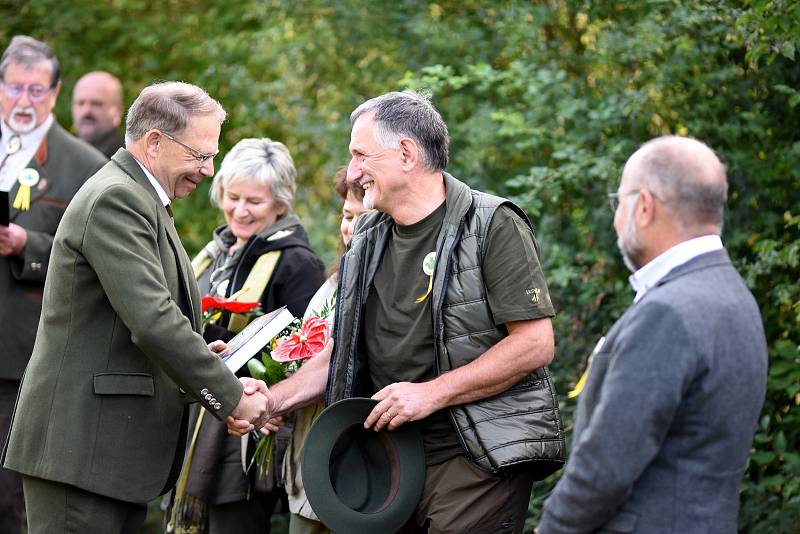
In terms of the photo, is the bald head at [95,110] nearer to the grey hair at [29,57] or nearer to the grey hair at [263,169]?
the grey hair at [29,57]

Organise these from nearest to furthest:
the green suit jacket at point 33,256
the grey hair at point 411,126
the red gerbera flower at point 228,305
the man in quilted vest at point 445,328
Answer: the man in quilted vest at point 445,328 < the grey hair at point 411,126 < the red gerbera flower at point 228,305 < the green suit jacket at point 33,256

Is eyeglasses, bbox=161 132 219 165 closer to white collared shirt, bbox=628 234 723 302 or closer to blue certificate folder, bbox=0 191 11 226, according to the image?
blue certificate folder, bbox=0 191 11 226

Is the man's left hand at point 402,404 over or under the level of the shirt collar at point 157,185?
under

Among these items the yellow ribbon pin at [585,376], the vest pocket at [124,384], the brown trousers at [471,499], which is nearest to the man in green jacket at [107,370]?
the vest pocket at [124,384]

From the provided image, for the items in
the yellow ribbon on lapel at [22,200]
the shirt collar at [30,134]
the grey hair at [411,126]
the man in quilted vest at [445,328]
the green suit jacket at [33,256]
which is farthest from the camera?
the shirt collar at [30,134]

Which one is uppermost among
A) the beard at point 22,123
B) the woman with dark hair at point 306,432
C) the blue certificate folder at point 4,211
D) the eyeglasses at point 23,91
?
the eyeglasses at point 23,91

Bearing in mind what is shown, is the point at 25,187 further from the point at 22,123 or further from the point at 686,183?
the point at 686,183

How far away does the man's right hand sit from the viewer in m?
4.03

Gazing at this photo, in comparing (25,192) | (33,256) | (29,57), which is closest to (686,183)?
(33,256)

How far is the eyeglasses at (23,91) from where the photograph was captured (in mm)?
5758

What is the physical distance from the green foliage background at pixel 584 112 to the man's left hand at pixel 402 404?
1.79m

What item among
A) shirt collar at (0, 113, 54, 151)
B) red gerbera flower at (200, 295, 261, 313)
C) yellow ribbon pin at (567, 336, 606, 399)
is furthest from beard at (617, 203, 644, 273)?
shirt collar at (0, 113, 54, 151)

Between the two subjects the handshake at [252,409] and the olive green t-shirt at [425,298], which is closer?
the olive green t-shirt at [425,298]

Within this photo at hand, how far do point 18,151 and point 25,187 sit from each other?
26 centimetres
